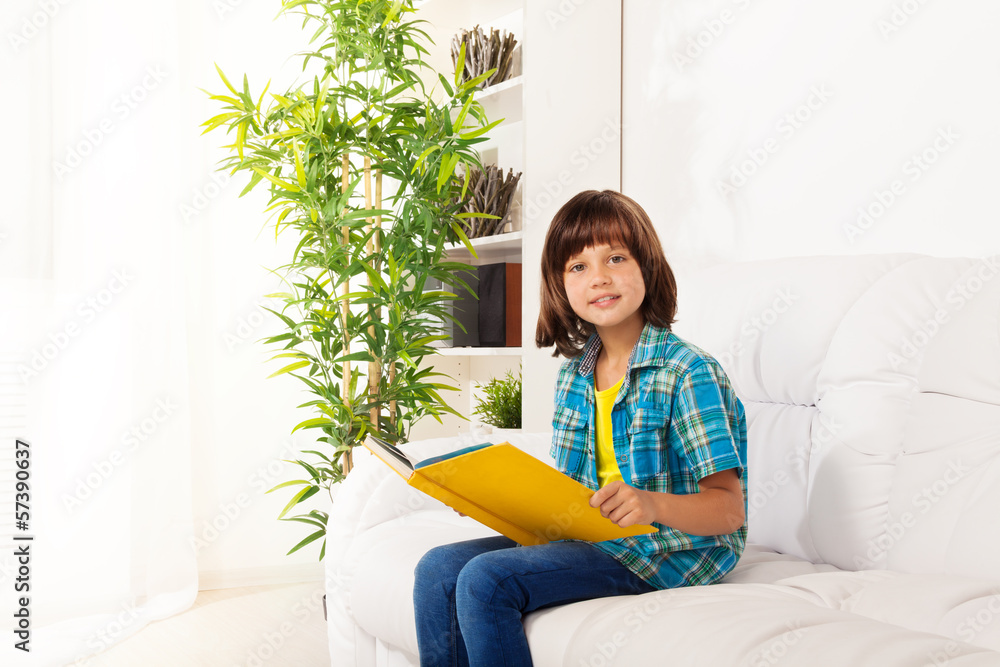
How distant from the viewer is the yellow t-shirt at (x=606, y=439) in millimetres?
1178

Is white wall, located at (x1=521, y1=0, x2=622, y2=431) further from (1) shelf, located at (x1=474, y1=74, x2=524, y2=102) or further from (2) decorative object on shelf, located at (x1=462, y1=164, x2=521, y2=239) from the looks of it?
(2) decorative object on shelf, located at (x1=462, y1=164, x2=521, y2=239)

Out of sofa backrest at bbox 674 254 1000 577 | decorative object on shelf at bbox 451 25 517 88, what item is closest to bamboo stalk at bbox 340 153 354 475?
decorative object on shelf at bbox 451 25 517 88

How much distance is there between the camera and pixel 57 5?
2.40 m

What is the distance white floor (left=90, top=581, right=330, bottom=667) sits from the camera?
2.04 meters

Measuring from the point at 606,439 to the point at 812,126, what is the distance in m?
1.07

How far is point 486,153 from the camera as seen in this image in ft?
9.56

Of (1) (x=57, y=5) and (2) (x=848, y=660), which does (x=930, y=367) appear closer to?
(2) (x=848, y=660)

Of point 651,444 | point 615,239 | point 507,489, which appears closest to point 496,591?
point 507,489

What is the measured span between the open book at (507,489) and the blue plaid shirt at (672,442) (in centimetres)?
6

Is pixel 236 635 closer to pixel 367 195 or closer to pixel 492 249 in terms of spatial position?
pixel 367 195

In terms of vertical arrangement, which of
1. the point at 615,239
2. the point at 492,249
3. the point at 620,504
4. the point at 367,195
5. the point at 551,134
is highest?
the point at 551,134

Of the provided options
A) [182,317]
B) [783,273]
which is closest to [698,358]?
[783,273]

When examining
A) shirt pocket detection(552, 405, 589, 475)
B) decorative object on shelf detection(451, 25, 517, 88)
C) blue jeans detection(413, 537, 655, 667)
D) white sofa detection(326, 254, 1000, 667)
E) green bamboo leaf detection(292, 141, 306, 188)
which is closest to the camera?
white sofa detection(326, 254, 1000, 667)

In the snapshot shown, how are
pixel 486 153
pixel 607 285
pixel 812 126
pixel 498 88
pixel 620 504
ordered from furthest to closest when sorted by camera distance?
1. pixel 486 153
2. pixel 498 88
3. pixel 812 126
4. pixel 607 285
5. pixel 620 504
